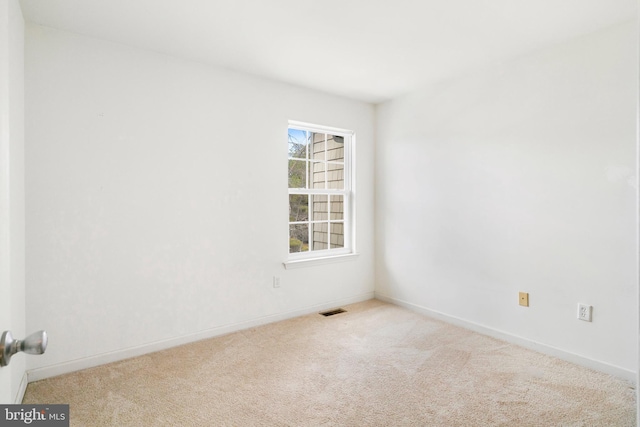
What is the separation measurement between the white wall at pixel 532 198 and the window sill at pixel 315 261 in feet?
1.86

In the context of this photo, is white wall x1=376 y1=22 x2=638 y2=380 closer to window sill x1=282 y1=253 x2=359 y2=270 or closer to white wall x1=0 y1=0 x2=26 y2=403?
window sill x1=282 y1=253 x2=359 y2=270

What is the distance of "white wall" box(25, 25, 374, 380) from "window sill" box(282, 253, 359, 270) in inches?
3.4

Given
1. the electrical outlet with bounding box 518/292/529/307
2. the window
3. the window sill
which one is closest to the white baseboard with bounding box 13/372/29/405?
the window sill

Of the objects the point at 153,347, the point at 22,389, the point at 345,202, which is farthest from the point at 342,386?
the point at 345,202

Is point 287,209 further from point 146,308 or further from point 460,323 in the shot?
point 460,323

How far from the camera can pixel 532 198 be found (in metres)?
2.91

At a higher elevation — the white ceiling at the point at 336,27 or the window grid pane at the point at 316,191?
the white ceiling at the point at 336,27

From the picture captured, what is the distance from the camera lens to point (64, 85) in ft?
8.14

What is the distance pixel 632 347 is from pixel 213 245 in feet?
10.4

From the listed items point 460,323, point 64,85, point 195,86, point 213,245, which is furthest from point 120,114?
point 460,323

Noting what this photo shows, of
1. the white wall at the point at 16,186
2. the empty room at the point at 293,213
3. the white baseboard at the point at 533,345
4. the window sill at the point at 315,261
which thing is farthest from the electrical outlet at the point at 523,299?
the white wall at the point at 16,186

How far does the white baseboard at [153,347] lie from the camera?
2.44 meters

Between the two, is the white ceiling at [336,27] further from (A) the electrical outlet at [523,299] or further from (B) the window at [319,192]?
(A) the electrical outlet at [523,299]

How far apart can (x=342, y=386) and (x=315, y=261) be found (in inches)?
64.2
